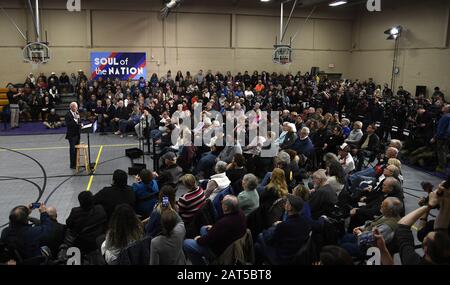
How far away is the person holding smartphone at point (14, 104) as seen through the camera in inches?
526

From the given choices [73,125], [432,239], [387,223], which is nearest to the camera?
[432,239]

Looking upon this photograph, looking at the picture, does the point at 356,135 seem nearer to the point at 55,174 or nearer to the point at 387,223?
the point at 387,223

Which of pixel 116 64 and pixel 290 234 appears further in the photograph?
pixel 116 64

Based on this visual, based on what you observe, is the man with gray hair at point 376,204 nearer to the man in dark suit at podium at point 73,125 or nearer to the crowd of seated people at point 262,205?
the crowd of seated people at point 262,205

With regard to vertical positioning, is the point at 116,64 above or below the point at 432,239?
above

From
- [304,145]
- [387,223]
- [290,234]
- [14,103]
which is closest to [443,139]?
[304,145]


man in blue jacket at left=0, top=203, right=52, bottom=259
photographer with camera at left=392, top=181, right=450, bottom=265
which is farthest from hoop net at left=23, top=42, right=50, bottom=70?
photographer with camera at left=392, top=181, right=450, bottom=265

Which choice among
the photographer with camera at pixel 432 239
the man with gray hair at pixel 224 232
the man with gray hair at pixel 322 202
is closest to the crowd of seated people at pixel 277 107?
the man with gray hair at pixel 322 202

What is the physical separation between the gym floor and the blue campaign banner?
6.59m

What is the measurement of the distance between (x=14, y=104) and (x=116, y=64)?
5.17m

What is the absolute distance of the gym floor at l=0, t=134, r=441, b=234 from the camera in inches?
262

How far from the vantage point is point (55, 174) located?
812 cm
